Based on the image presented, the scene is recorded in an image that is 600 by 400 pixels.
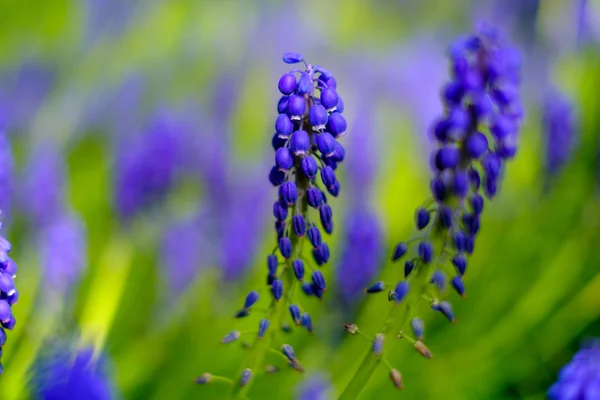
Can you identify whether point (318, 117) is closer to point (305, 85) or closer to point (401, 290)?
point (305, 85)

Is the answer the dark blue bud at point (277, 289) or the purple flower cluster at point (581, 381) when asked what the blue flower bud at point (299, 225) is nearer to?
the dark blue bud at point (277, 289)

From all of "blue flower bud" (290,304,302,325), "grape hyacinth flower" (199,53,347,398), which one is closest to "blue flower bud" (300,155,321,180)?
"grape hyacinth flower" (199,53,347,398)

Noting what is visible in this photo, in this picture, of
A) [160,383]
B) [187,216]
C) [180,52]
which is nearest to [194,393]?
[160,383]

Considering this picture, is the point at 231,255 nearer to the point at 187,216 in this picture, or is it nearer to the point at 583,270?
the point at 187,216

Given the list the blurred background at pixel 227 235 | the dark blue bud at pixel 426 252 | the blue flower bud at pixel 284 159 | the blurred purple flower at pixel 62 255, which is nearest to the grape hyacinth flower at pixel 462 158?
the dark blue bud at pixel 426 252

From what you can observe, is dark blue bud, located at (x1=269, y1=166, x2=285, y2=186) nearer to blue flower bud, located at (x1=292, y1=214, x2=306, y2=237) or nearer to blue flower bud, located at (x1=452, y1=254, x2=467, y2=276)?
blue flower bud, located at (x1=292, y1=214, x2=306, y2=237)

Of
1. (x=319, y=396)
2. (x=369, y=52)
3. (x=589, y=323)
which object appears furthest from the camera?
(x=369, y=52)
